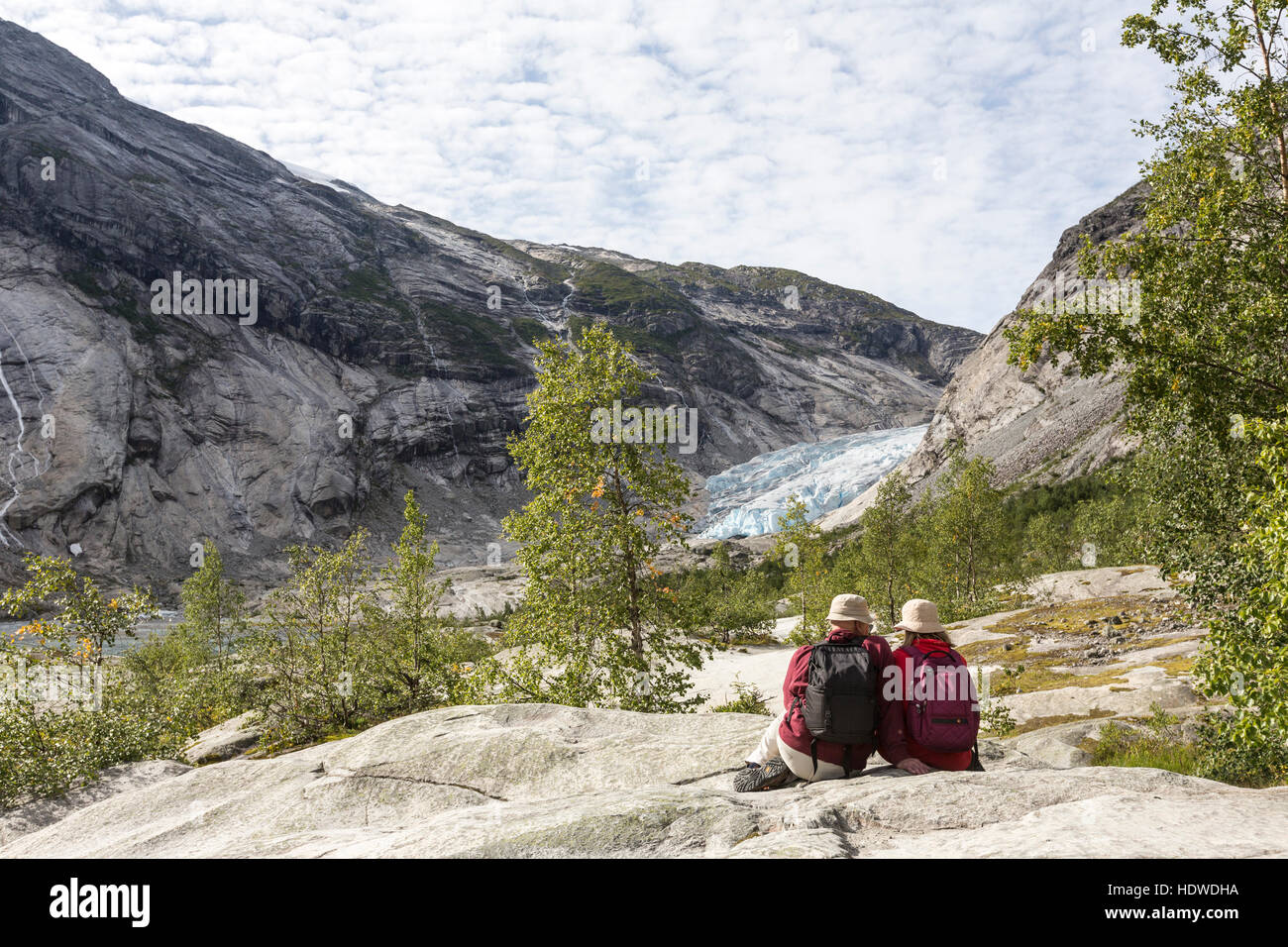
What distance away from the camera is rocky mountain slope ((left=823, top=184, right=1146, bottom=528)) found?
126 metres

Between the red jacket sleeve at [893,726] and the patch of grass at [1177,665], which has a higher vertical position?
the red jacket sleeve at [893,726]

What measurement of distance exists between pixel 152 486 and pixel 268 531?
71.1 feet

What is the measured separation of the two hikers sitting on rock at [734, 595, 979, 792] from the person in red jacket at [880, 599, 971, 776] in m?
0.01

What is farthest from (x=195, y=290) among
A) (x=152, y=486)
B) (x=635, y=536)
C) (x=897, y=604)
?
(x=635, y=536)

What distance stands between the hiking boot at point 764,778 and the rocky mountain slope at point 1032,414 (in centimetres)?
10532

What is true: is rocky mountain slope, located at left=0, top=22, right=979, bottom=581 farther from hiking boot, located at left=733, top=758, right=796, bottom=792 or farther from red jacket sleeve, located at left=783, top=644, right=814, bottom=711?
red jacket sleeve, located at left=783, top=644, right=814, bottom=711

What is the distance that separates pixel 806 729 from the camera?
7977 millimetres

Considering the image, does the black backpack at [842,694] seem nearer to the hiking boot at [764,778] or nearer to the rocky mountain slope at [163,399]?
the hiking boot at [764,778]

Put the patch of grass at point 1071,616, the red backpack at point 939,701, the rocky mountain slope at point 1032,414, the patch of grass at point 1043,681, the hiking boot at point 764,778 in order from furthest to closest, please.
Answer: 1. the rocky mountain slope at point 1032,414
2. the patch of grass at point 1071,616
3. the patch of grass at point 1043,681
4. the hiking boot at point 764,778
5. the red backpack at point 939,701

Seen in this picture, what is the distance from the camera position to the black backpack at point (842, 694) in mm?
7594

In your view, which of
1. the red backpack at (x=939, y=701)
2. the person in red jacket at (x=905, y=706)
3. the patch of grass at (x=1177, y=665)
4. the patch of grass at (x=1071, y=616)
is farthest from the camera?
the patch of grass at (x=1071, y=616)

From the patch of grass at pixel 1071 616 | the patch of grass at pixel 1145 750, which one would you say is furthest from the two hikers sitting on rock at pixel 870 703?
the patch of grass at pixel 1071 616
